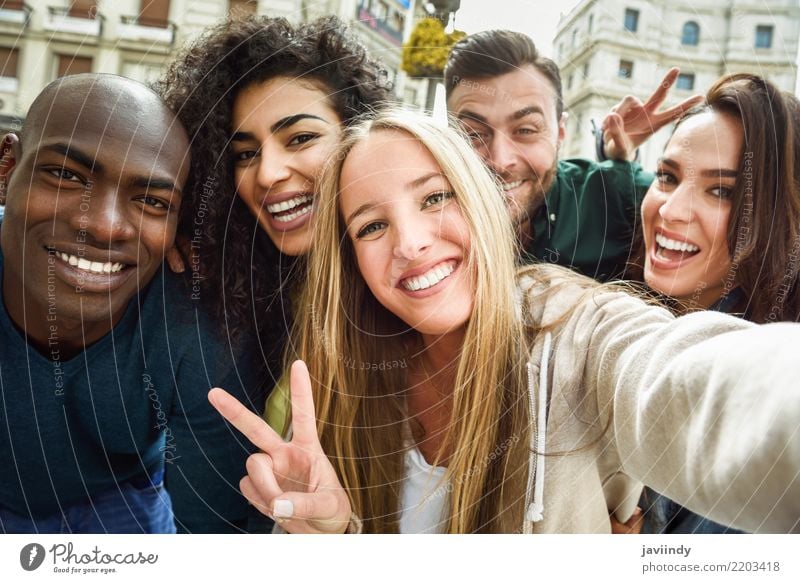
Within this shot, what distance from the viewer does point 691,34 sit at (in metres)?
0.70

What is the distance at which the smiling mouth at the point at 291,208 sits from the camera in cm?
65

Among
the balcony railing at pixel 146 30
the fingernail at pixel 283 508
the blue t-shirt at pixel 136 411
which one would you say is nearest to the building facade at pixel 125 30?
the balcony railing at pixel 146 30

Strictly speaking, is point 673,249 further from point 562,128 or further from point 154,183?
point 154,183

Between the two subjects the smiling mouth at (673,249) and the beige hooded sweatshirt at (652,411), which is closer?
the beige hooded sweatshirt at (652,411)

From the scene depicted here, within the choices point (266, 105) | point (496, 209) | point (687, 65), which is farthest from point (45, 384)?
point (687, 65)

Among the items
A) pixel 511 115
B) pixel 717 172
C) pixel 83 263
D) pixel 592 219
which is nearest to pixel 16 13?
pixel 83 263

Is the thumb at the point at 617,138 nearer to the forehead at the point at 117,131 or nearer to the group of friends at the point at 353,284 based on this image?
the group of friends at the point at 353,284

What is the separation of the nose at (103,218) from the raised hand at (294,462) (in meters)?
0.18

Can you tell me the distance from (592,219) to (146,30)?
0.49 meters

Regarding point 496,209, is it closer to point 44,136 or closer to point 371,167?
point 371,167

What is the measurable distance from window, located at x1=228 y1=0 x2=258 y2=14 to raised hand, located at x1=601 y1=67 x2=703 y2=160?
38cm

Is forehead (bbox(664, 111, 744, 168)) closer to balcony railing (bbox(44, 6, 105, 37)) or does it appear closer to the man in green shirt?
the man in green shirt

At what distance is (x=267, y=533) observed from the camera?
69 cm

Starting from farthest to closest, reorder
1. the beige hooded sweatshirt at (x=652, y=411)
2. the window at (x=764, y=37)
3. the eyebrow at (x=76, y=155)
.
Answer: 1. the window at (x=764, y=37)
2. the eyebrow at (x=76, y=155)
3. the beige hooded sweatshirt at (x=652, y=411)
